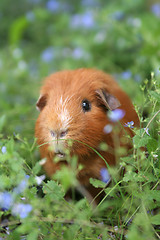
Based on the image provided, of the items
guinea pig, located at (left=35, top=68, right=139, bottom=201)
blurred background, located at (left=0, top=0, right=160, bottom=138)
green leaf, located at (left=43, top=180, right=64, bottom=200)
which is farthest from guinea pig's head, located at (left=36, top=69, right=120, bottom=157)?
→ blurred background, located at (left=0, top=0, right=160, bottom=138)

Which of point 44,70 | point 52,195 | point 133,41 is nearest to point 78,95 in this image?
point 52,195

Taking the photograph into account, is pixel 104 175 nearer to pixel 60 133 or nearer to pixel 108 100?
pixel 60 133

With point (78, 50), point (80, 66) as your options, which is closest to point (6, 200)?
point (80, 66)

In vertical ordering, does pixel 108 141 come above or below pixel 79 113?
below

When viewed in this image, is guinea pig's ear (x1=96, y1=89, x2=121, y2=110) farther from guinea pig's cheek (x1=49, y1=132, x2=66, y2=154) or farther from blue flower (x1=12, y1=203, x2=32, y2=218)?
blue flower (x1=12, y1=203, x2=32, y2=218)

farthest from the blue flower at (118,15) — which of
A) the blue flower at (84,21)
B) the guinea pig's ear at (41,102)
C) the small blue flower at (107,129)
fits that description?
the small blue flower at (107,129)

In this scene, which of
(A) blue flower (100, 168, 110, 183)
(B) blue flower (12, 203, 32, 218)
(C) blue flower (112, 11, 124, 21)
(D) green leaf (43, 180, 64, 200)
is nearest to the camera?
(B) blue flower (12, 203, 32, 218)

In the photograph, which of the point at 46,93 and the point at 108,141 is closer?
the point at 108,141

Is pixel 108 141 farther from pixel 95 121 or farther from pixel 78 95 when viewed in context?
pixel 78 95
